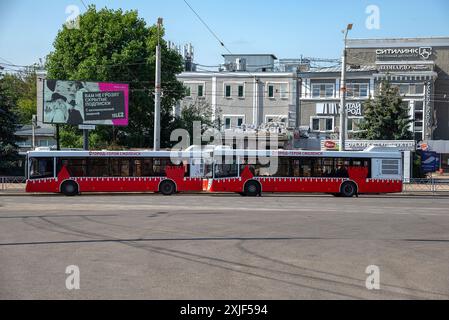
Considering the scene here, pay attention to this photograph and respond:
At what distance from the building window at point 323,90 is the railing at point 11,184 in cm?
3848

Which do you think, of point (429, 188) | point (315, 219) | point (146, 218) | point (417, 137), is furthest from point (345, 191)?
point (417, 137)

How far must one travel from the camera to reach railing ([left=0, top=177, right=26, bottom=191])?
38.3 meters

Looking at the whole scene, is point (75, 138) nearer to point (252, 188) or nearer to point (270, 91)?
point (252, 188)

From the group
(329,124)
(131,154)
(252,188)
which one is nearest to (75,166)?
(131,154)

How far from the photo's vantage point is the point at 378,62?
68375 mm

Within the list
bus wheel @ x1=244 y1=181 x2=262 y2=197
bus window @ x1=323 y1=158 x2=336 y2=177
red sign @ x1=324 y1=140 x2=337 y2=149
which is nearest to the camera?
bus wheel @ x1=244 y1=181 x2=262 y2=197

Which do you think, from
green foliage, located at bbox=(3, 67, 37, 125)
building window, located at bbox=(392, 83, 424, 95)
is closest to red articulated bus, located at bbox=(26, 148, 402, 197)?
building window, located at bbox=(392, 83, 424, 95)

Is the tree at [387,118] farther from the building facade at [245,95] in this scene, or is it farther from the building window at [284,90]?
the building window at [284,90]

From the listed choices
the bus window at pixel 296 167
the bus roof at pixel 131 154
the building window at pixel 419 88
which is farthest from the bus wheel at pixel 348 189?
the building window at pixel 419 88

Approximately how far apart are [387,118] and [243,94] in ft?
68.7

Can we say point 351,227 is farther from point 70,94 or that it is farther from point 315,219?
point 70,94

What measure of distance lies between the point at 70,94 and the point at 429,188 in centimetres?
2439

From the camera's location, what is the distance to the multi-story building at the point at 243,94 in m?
71.4

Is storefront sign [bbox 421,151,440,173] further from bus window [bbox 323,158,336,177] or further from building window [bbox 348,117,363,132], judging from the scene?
bus window [bbox 323,158,336,177]
